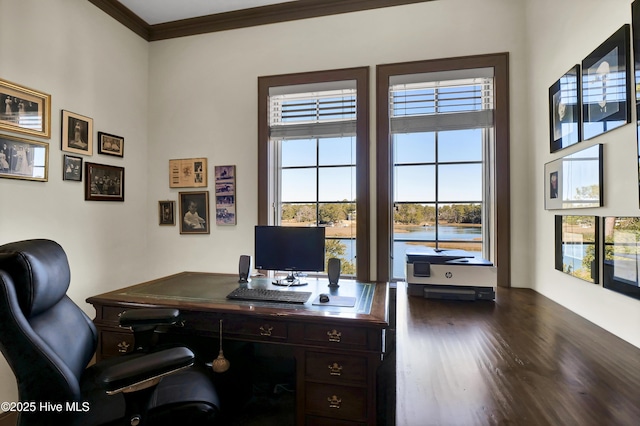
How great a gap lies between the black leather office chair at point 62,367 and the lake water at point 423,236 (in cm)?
164

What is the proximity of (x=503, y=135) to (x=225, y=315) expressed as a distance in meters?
2.27

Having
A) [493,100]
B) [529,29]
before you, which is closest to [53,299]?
[493,100]

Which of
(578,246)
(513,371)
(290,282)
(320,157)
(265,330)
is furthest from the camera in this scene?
(320,157)

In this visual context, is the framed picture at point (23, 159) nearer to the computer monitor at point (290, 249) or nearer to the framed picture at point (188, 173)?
the framed picture at point (188, 173)

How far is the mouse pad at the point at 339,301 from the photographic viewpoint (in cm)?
159

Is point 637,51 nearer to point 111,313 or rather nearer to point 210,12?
point 111,313

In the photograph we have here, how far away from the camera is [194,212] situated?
2.79 metres

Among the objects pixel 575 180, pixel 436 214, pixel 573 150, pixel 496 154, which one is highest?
pixel 496 154

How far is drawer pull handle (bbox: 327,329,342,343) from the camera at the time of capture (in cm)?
142

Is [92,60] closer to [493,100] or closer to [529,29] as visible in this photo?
[493,100]

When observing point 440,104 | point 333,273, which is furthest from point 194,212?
point 440,104

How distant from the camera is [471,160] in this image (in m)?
2.32

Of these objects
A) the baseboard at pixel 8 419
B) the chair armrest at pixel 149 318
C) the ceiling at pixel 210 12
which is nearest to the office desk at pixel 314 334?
the chair armrest at pixel 149 318

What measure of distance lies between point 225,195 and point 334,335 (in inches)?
69.7
